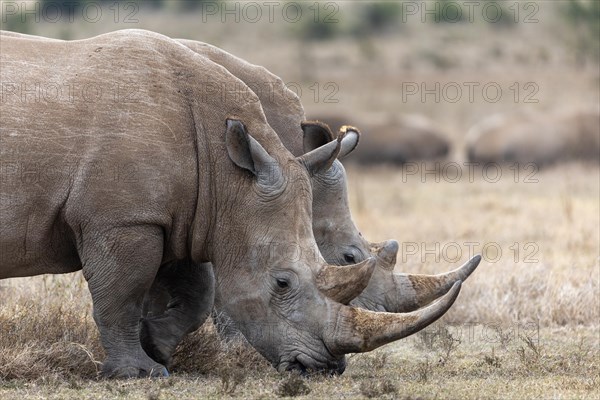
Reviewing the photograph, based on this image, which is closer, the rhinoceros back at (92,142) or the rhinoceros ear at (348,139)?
the rhinoceros back at (92,142)

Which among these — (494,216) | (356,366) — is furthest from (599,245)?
(356,366)

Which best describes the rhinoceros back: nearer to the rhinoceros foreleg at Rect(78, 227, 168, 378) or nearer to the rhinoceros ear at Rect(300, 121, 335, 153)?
the rhinoceros foreleg at Rect(78, 227, 168, 378)

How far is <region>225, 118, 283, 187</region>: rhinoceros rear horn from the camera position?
8297mm

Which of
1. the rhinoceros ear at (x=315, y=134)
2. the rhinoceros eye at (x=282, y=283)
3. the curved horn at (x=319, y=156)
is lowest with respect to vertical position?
the rhinoceros eye at (x=282, y=283)

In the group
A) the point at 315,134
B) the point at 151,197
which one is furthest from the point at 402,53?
the point at 151,197

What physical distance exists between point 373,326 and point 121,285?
1751mm

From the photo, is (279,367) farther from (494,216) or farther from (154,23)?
(154,23)

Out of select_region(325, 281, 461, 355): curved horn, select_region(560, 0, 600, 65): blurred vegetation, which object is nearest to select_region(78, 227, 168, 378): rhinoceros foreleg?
select_region(325, 281, 461, 355): curved horn

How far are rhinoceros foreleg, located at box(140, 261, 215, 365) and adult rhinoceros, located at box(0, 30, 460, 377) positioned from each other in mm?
351

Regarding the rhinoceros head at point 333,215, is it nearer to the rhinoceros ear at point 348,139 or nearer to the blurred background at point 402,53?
the rhinoceros ear at point 348,139

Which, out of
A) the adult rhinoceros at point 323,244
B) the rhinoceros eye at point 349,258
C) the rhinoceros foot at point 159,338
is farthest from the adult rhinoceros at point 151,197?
the rhinoceros eye at point 349,258

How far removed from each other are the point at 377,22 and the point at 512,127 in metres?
30.4

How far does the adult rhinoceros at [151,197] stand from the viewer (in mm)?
8016

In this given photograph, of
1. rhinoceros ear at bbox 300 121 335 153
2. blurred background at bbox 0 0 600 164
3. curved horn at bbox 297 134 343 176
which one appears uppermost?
curved horn at bbox 297 134 343 176
